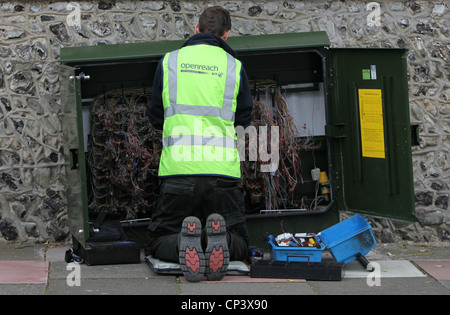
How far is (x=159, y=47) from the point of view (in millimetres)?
6594

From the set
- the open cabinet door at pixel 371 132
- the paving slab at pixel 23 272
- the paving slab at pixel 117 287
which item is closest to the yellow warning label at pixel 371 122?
the open cabinet door at pixel 371 132

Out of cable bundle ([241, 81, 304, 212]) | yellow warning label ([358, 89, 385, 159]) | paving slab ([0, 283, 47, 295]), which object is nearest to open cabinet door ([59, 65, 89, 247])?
paving slab ([0, 283, 47, 295])

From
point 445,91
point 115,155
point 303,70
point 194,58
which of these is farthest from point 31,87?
point 445,91

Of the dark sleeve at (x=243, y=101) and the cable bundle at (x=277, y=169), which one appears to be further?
the cable bundle at (x=277, y=169)

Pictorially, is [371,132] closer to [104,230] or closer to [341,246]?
[341,246]

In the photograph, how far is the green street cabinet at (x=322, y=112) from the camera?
6.34 meters

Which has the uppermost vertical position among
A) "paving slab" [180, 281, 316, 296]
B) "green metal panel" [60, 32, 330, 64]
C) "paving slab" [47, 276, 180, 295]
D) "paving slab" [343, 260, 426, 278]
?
"green metal panel" [60, 32, 330, 64]

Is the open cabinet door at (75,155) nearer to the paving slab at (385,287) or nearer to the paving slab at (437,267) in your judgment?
the paving slab at (385,287)

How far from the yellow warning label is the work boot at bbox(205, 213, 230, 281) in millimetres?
1743

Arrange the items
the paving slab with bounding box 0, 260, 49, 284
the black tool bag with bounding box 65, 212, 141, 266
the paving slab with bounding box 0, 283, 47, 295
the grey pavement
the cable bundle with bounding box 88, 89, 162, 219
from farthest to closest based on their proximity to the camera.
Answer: the cable bundle with bounding box 88, 89, 162, 219, the black tool bag with bounding box 65, 212, 141, 266, the paving slab with bounding box 0, 260, 49, 284, the grey pavement, the paving slab with bounding box 0, 283, 47, 295

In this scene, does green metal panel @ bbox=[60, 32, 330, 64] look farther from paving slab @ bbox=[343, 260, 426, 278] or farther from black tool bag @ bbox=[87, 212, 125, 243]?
paving slab @ bbox=[343, 260, 426, 278]

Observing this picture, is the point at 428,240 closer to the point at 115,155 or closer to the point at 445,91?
the point at 445,91

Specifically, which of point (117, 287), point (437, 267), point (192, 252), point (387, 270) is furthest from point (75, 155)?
point (437, 267)

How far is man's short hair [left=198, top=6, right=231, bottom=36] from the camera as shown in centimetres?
595
